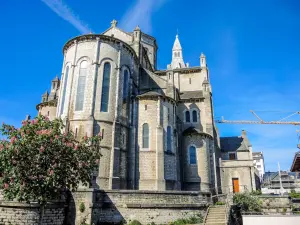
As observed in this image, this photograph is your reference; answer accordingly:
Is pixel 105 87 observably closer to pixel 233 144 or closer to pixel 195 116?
pixel 195 116

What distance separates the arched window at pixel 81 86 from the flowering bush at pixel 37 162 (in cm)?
1081

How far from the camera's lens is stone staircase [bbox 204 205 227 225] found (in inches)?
744

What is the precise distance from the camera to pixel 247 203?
2325cm

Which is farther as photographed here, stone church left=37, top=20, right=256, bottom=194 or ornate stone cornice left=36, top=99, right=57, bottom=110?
ornate stone cornice left=36, top=99, right=57, bottom=110

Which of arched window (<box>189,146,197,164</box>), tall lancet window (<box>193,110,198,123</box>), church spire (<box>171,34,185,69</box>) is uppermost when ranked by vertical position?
church spire (<box>171,34,185,69</box>)

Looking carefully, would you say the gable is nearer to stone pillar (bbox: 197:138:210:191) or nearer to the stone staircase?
stone pillar (bbox: 197:138:210:191)

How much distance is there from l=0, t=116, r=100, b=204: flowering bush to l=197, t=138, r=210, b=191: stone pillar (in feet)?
61.0

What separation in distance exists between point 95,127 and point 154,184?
Answer: 8365 millimetres

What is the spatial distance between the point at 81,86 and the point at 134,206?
14353 millimetres

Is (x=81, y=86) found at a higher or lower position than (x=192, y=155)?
higher

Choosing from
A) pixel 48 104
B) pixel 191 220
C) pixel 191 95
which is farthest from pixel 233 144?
pixel 48 104

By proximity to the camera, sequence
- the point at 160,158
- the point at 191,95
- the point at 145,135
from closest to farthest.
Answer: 1. the point at 160,158
2. the point at 145,135
3. the point at 191,95

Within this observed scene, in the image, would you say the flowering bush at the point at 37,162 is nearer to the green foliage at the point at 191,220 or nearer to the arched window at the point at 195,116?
the green foliage at the point at 191,220

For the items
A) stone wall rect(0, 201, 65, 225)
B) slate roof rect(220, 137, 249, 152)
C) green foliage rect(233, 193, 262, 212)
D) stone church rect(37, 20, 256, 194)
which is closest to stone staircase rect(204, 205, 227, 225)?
green foliage rect(233, 193, 262, 212)
